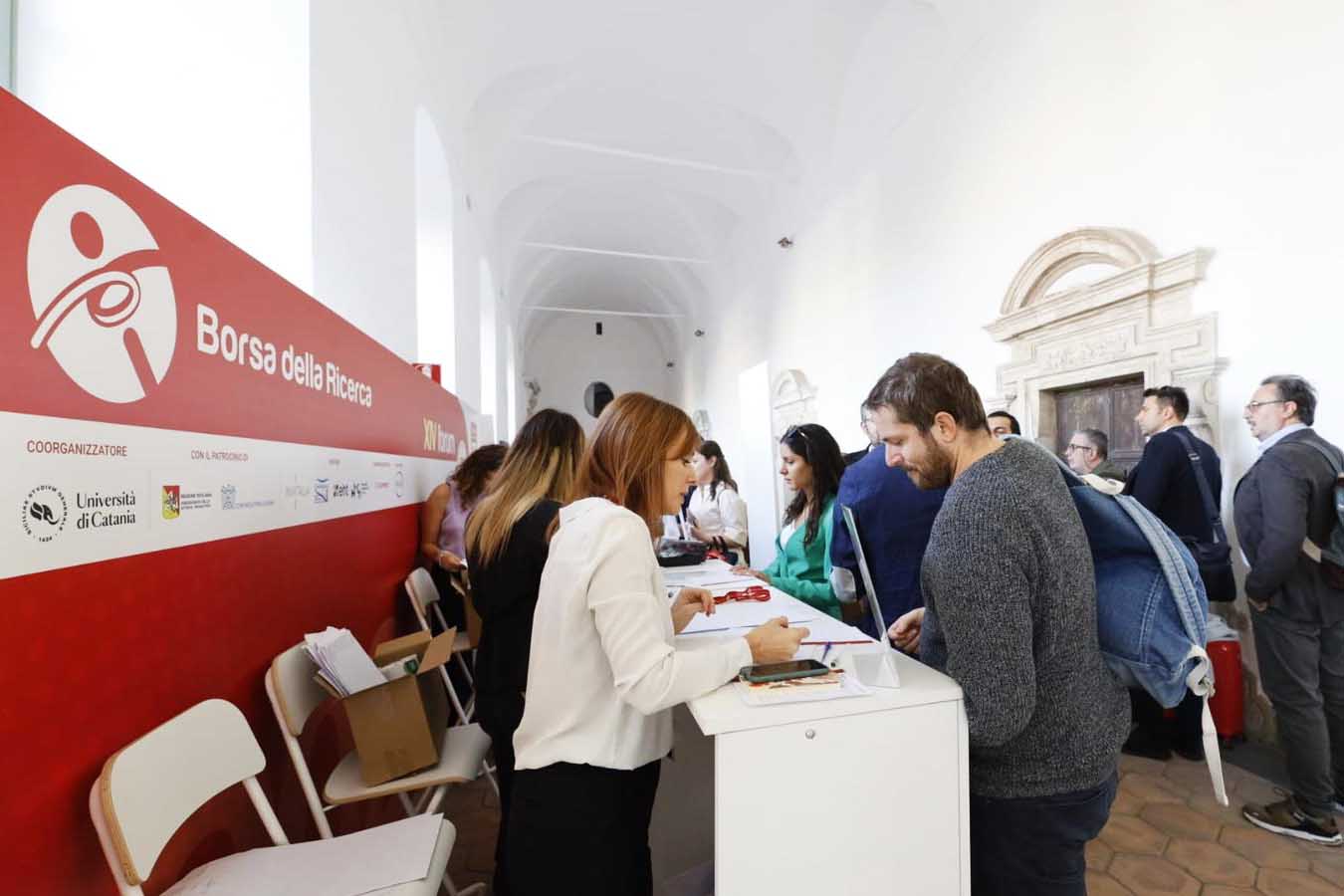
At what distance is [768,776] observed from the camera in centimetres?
109

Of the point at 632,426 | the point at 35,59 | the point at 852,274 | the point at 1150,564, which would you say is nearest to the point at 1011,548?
the point at 1150,564

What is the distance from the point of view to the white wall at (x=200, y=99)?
7.56 feet

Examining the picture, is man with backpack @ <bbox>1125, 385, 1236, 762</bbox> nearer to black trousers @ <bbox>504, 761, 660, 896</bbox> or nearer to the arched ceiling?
black trousers @ <bbox>504, 761, 660, 896</bbox>

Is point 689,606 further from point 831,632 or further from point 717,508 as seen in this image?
point 717,508

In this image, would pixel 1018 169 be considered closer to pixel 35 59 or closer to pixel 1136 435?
pixel 1136 435

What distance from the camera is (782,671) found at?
1258 millimetres

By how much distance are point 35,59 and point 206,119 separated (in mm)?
532

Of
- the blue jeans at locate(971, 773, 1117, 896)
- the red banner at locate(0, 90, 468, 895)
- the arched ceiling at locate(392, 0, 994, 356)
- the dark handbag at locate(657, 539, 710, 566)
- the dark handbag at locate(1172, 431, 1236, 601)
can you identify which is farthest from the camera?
the arched ceiling at locate(392, 0, 994, 356)

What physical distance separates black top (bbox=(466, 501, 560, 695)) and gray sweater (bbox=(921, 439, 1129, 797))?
0.96m

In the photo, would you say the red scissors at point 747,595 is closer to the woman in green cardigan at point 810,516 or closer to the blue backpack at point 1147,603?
the woman in green cardigan at point 810,516

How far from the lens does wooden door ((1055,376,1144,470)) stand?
3850 mm

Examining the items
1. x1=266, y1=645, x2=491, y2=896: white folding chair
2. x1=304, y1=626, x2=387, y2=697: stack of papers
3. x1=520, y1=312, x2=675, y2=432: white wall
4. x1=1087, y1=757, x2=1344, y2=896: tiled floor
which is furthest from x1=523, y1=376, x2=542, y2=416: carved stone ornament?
x1=1087, y1=757, x2=1344, y2=896: tiled floor

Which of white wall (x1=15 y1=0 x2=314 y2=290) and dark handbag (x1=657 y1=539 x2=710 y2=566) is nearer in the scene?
white wall (x1=15 y1=0 x2=314 y2=290)

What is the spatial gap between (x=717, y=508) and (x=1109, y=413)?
2876 mm
